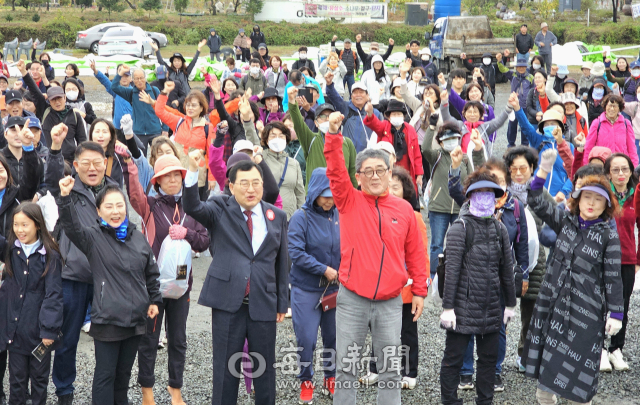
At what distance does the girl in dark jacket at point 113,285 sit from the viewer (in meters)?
4.27

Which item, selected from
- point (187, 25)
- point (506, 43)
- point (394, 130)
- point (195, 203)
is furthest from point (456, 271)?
point (187, 25)

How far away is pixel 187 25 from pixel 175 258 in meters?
42.6

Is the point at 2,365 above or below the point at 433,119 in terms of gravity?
below

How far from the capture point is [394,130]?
7895 mm

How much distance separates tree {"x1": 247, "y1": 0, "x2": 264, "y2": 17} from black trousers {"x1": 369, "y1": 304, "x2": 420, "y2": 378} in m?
48.3

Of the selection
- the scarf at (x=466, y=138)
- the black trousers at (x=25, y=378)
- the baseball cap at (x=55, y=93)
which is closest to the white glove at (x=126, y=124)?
the baseball cap at (x=55, y=93)

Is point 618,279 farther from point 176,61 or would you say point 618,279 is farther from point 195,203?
point 176,61

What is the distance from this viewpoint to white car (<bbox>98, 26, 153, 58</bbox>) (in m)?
30.5

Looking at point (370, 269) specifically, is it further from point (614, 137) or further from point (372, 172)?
point (614, 137)

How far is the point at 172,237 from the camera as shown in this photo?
4.83m

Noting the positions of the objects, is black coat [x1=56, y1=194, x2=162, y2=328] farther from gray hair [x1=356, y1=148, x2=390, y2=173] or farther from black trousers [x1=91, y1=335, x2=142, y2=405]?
gray hair [x1=356, y1=148, x2=390, y2=173]

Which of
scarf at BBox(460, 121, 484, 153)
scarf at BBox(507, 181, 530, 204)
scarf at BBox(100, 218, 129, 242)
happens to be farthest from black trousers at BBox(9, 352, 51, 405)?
scarf at BBox(460, 121, 484, 153)

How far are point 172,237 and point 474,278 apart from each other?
2.17 metres

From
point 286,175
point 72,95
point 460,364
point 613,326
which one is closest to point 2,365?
point 286,175
